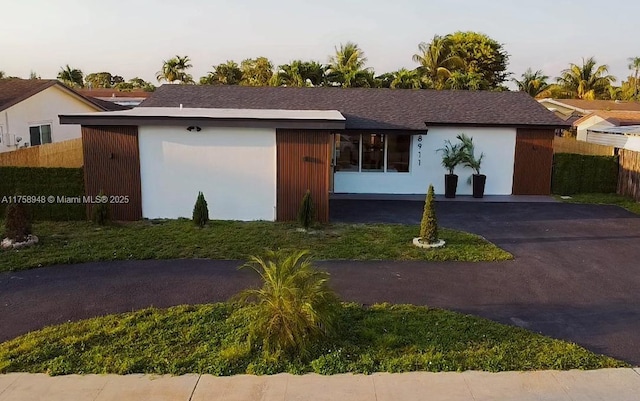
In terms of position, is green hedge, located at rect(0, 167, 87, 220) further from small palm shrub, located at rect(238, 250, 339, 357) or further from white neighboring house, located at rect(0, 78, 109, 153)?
small palm shrub, located at rect(238, 250, 339, 357)

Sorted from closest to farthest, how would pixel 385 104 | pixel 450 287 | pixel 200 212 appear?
pixel 450 287
pixel 200 212
pixel 385 104

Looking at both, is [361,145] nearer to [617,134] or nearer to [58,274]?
[58,274]

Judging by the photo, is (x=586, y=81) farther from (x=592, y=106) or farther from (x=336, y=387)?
(x=336, y=387)

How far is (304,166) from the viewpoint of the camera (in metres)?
13.0

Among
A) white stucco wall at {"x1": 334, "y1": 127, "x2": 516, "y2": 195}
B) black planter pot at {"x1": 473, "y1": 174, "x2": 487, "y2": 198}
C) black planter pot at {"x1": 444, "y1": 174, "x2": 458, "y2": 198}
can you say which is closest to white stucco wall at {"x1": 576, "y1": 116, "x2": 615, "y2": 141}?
white stucco wall at {"x1": 334, "y1": 127, "x2": 516, "y2": 195}

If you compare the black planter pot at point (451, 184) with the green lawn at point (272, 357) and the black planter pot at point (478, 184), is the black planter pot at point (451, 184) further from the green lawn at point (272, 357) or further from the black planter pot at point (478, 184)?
the green lawn at point (272, 357)

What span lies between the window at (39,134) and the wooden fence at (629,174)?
22.0 meters

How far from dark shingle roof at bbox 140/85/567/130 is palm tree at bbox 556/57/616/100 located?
119 ft

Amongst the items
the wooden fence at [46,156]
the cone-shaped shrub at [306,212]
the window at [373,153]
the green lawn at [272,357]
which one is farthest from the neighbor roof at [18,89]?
the green lawn at [272,357]

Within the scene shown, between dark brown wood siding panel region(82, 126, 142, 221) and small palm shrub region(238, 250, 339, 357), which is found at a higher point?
dark brown wood siding panel region(82, 126, 142, 221)

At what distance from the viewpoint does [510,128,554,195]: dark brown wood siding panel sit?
17500 mm

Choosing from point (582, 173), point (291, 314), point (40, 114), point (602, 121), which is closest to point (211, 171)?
point (291, 314)

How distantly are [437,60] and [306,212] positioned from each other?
29.8m

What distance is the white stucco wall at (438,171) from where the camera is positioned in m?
17.5
